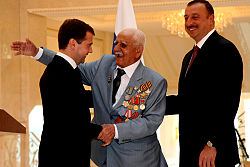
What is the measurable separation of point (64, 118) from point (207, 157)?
3.45 ft

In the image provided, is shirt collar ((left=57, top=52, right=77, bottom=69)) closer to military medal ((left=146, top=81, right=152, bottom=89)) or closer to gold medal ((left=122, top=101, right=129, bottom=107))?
gold medal ((left=122, top=101, right=129, bottom=107))

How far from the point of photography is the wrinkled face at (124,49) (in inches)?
145

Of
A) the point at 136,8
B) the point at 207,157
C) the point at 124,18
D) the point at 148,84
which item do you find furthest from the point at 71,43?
the point at 136,8

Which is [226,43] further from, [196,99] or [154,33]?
[154,33]

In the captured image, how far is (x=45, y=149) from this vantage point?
10.7 feet

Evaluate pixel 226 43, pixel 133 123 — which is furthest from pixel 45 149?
pixel 226 43

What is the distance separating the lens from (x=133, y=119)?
141 inches

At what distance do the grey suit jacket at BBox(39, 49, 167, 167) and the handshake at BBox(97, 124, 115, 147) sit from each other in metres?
0.05

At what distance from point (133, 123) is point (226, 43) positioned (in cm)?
88

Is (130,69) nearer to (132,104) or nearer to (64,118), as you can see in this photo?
(132,104)

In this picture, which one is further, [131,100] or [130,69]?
[130,69]

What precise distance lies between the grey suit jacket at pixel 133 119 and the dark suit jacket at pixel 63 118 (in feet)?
1.22

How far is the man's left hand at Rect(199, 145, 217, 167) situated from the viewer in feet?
11.3

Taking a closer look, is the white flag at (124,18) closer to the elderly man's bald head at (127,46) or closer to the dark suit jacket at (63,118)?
the elderly man's bald head at (127,46)
